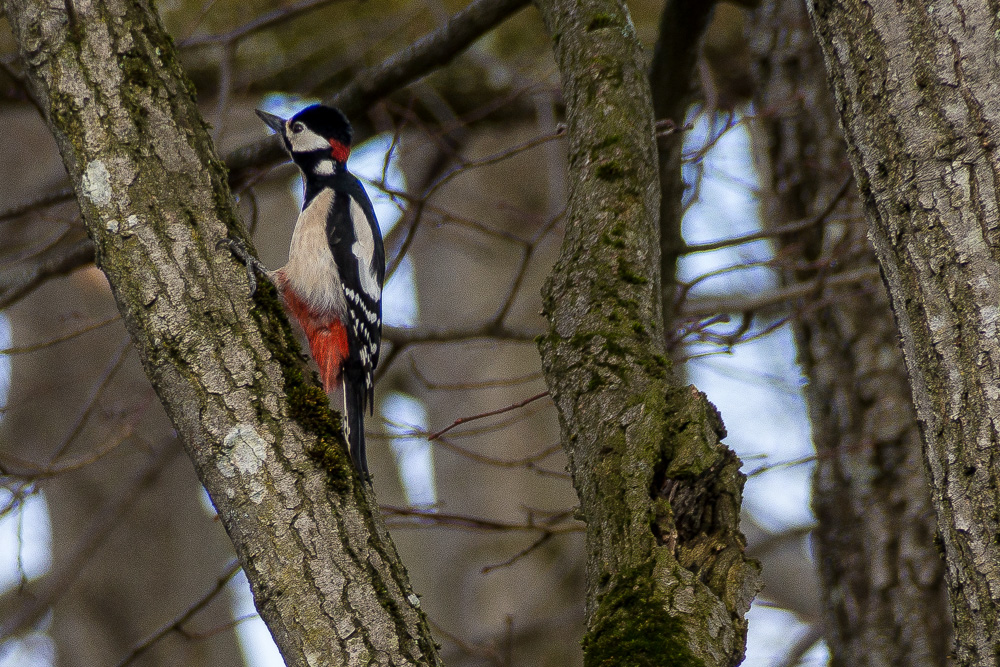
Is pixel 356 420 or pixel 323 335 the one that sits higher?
pixel 323 335

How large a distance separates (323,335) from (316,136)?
913 millimetres

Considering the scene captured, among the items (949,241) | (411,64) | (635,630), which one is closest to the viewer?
(949,241)

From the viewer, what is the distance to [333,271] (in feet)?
12.2

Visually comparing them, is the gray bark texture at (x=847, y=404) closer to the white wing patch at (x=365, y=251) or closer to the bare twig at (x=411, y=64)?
the bare twig at (x=411, y=64)

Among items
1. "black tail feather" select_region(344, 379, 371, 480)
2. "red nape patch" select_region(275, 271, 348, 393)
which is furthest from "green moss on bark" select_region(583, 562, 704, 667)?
"red nape patch" select_region(275, 271, 348, 393)

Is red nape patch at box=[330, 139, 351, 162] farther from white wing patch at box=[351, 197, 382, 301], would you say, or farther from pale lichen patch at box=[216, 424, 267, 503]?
pale lichen patch at box=[216, 424, 267, 503]

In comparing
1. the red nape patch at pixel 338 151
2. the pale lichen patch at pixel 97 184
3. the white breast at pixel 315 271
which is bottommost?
the pale lichen patch at pixel 97 184

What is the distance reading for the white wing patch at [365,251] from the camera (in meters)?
3.77

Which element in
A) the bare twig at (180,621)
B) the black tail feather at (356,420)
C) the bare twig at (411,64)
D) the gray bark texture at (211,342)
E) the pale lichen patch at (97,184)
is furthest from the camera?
the bare twig at (411,64)

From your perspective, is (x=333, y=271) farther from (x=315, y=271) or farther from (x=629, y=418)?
(x=629, y=418)

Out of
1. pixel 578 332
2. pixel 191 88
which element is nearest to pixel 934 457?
pixel 578 332

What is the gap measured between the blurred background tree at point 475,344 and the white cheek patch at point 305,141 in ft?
0.66

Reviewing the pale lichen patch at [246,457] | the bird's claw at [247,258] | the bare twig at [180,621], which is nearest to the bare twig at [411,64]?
the bird's claw at [247,258]

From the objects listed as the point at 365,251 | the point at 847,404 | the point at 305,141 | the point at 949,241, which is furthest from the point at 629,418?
the point at 847,404
